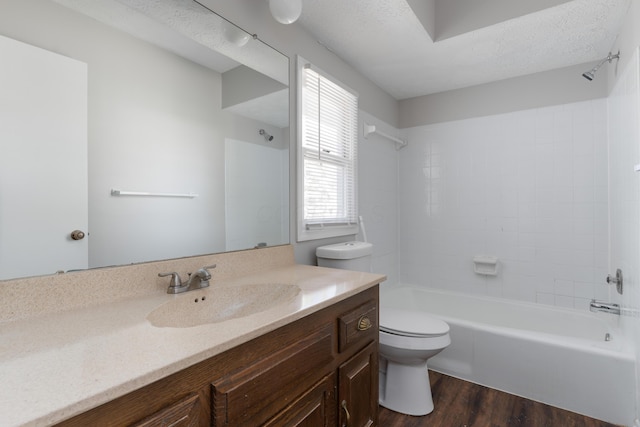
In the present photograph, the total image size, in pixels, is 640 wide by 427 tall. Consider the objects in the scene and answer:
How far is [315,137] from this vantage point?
195cm

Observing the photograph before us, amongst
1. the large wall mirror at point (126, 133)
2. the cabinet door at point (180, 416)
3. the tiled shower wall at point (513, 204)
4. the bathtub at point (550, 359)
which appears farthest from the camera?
the tiled shower wall at point (513, 204)

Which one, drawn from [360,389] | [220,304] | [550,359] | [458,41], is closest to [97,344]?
[220,304]

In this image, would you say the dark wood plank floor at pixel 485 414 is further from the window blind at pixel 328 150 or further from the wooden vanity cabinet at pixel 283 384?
the window blind at pixel 328 150

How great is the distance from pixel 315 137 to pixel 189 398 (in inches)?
61.9

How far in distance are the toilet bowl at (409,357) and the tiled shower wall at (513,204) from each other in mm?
1128

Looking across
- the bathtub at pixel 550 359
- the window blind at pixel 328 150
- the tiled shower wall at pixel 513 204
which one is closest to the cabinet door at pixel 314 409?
the window blind at pixel 328 150

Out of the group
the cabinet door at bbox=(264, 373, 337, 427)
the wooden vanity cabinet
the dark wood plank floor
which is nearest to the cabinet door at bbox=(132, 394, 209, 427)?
the wooden vanity cabinet

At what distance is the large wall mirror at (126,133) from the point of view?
875 mm

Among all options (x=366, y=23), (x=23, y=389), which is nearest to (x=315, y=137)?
(x=366, y=23)

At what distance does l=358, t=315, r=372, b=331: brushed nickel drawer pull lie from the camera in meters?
1.27

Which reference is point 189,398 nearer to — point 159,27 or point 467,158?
point 159,27

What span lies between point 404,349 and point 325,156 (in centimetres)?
124

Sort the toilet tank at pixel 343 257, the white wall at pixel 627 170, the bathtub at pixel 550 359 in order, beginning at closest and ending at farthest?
the white wall at pixel 627 170 → the bathtub at pixel 550 359 → the toilet tank at pixel 343 257

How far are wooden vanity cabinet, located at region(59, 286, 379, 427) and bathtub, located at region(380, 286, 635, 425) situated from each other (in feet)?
3.32
